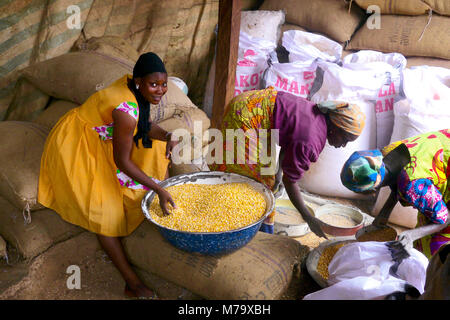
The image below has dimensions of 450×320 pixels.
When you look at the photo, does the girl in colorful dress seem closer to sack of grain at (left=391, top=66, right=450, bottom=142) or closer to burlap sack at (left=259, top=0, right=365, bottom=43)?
sack of grain at (left=391, top=66, right=450, bottom=142)

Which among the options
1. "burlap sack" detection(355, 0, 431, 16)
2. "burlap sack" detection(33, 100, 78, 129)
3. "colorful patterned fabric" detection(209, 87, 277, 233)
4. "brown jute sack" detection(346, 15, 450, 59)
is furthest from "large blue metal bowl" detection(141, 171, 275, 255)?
"burlap sack" detection(355, 0, 431, 16)

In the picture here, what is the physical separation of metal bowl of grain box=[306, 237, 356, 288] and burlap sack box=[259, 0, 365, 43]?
2.39 metres

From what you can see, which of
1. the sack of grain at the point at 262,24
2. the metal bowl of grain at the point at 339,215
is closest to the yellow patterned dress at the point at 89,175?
the metal bowl of grain at the point at 339,215

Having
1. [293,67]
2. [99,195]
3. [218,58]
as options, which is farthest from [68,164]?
[293,67]

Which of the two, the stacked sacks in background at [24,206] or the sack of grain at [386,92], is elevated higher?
→ the sack of grain at [386,92]

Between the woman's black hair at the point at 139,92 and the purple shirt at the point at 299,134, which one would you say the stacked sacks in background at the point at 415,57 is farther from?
the woman's black hair at the point at 139,92

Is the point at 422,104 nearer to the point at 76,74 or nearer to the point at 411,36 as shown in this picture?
the point at 411,36

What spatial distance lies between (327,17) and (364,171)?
248cm

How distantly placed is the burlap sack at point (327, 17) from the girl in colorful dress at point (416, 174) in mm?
2078

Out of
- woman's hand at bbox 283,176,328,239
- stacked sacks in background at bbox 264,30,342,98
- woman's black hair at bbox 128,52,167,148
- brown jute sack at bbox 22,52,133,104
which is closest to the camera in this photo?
woman's black hair at bbox 128,52,167,148

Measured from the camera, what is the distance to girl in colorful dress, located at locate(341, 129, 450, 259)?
173 centimetres

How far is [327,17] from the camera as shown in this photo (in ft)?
12.3

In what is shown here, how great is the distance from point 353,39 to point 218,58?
1771 millimetres

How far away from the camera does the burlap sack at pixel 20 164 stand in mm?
2039
